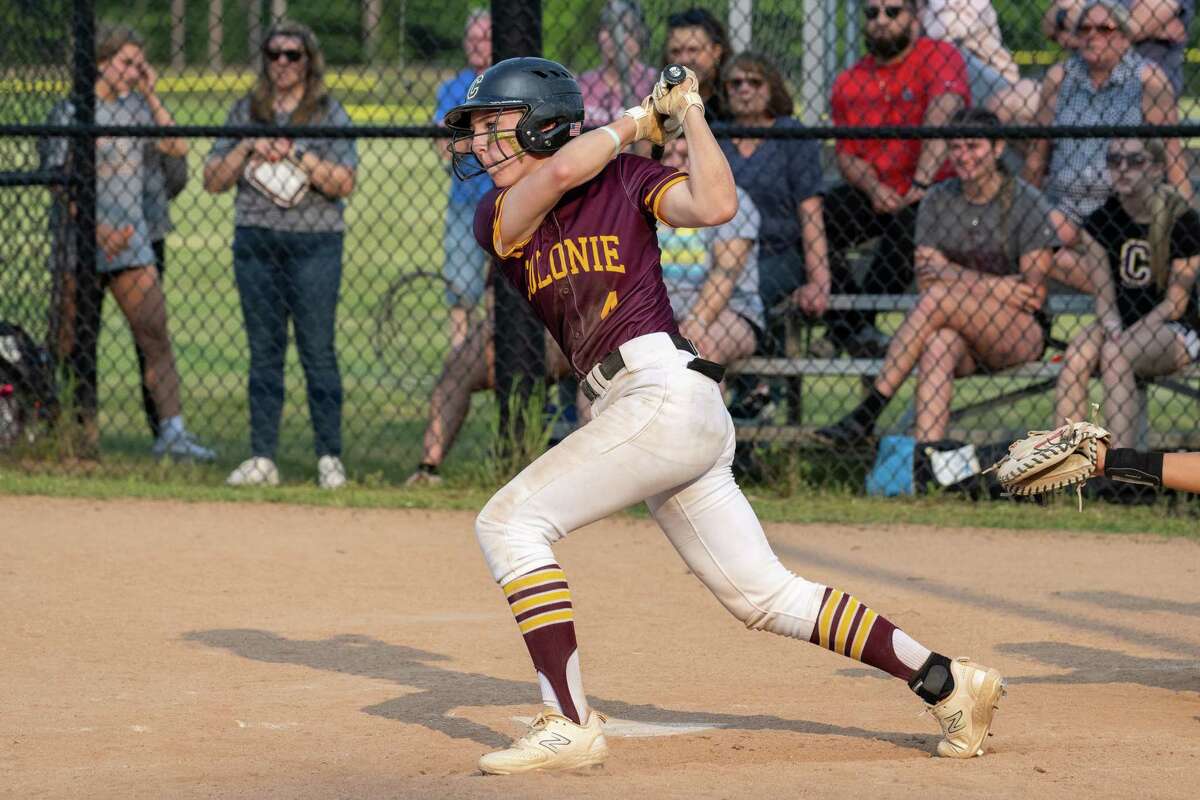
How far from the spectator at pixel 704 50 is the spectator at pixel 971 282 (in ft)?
3.53

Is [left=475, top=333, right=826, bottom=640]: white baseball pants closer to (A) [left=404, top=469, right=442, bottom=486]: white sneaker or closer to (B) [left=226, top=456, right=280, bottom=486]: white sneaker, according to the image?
(A) [left=404, top=469, right=442, bottom=486]: white sneaker

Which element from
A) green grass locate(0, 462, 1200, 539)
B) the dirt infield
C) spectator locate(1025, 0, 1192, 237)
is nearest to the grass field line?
green grass locate(0, 462, 1200, 539)

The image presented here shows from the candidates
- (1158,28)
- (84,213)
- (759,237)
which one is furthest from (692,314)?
(84,213)

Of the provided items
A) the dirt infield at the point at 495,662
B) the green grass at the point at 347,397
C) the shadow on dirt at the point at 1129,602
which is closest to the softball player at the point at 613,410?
the dirt infield at the point at 495,662

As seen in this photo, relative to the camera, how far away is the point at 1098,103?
7.62m

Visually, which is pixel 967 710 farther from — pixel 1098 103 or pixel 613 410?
pixel 1098 103

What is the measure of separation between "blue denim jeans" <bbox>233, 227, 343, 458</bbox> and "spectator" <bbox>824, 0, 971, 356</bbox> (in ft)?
7.73

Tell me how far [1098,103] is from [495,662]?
416 cm

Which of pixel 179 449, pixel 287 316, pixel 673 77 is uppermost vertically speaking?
pixel 673 77

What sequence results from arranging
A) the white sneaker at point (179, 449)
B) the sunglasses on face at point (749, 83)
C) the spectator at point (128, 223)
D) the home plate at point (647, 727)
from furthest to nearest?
the white sneaker at point (179, 449) < the spectator at point (128, 223) < the sunglasses on face at point (749, 83) < the home plate at point (647, 727)

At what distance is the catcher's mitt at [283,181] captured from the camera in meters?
7.68

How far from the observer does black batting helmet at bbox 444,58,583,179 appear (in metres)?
3.88

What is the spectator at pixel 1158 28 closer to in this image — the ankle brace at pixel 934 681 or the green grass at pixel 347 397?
the green grass at pixel 347 397

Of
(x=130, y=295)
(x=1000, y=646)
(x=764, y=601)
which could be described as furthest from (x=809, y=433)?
(x=764, y=601)
